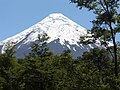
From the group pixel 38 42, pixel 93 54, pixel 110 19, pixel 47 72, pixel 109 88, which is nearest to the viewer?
pixel 109 88

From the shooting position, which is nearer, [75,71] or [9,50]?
[75,71]

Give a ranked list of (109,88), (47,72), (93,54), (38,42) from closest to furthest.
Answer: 1. (109,88)
2. (47,72)
3. (38,42)
4. (93,54)

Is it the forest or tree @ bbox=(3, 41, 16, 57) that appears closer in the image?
the forest

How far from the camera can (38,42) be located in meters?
42.5

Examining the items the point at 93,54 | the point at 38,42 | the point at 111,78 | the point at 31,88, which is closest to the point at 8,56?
the point at 38,42

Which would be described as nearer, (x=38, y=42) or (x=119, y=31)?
(x=119, y=31)

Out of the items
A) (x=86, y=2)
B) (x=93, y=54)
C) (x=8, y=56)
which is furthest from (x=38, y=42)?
(x=93, y=54)

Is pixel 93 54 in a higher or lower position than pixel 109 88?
higher

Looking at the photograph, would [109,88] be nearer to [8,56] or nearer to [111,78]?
[111,78]

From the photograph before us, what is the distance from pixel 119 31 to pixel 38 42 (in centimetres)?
1308

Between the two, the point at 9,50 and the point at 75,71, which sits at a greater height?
the point at 9,50

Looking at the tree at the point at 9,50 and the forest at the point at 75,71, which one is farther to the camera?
the tree at the point at 9,50

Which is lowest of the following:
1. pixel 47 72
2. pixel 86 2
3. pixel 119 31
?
pixel 47 72

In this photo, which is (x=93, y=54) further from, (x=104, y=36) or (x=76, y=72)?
(x=76, y=72)
